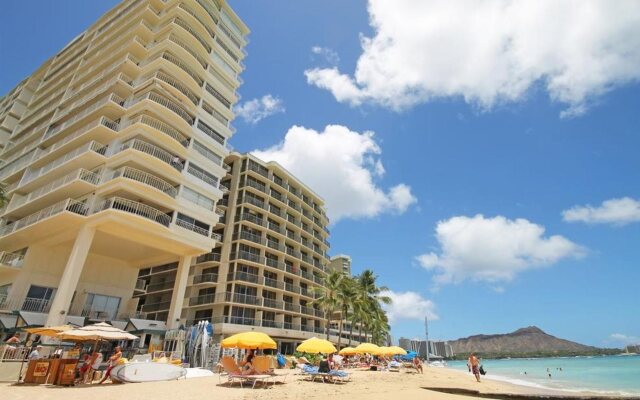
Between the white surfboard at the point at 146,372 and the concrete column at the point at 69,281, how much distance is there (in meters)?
9.24

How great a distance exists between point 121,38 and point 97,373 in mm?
28643

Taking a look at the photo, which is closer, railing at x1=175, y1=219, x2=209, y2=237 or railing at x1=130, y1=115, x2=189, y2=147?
railing at x1=175, y1=219, x2=209, y2=237

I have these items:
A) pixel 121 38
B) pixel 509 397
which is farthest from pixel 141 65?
pixel 509 397

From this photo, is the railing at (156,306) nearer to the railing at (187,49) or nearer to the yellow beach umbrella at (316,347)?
the railing at (187,49)

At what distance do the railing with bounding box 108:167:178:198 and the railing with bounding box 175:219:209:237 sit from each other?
2014 millimetres

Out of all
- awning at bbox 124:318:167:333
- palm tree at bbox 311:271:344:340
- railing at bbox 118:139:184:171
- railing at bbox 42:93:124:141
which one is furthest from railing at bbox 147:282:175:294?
railing at bbox 118:139:184:171

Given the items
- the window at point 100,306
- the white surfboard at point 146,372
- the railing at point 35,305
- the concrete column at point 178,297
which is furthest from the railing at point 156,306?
the white surfboard at point 146,372

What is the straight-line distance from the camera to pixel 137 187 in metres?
23.6

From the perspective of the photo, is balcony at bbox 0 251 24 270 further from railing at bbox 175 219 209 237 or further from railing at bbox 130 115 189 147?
railing at bbox 130 115 189 147

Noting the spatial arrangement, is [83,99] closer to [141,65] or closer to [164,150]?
[141,65]

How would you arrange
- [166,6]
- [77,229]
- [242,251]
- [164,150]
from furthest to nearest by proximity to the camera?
[242,251] < [166,6] < [164,150] < [77,229]

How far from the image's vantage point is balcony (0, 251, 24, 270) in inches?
1000

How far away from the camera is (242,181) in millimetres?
44906

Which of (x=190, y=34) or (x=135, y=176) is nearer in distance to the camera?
(x=135, y=176)
